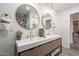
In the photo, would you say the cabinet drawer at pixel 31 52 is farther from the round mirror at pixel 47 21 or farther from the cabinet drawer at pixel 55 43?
the round mirror at pixel 47 21

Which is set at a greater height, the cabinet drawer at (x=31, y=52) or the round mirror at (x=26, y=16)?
the round mirror at (x=26, y=16)

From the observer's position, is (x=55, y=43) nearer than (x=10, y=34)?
No

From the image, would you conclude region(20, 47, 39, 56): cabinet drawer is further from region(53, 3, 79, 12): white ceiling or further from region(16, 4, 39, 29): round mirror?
region(53, 3, 79, 12): white ceiling

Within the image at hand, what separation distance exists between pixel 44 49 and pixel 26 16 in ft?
2.13

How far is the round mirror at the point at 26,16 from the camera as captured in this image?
43.7 inches

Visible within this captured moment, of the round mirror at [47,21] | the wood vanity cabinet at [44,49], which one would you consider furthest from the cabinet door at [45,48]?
the round mirror at [47,21]

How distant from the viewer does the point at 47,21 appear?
128cm

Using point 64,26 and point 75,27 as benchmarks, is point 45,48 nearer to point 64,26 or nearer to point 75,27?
point 64,26

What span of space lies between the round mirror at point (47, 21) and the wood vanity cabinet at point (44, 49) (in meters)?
0.31

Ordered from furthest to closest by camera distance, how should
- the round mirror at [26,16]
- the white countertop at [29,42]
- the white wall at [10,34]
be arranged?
the round mirror at [26,16] < the white wall at [10,34] < the white countertop at [29,42]

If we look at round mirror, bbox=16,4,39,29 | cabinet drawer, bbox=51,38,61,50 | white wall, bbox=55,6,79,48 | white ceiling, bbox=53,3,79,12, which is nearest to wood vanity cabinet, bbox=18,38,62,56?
cabinet drawer, bbox=51,38,61,50

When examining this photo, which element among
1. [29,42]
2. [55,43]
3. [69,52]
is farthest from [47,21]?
[69,52]

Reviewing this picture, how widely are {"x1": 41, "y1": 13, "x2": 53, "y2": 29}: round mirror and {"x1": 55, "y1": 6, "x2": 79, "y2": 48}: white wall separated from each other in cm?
13

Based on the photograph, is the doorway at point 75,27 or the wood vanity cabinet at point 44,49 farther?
the doorway at point 75,27
